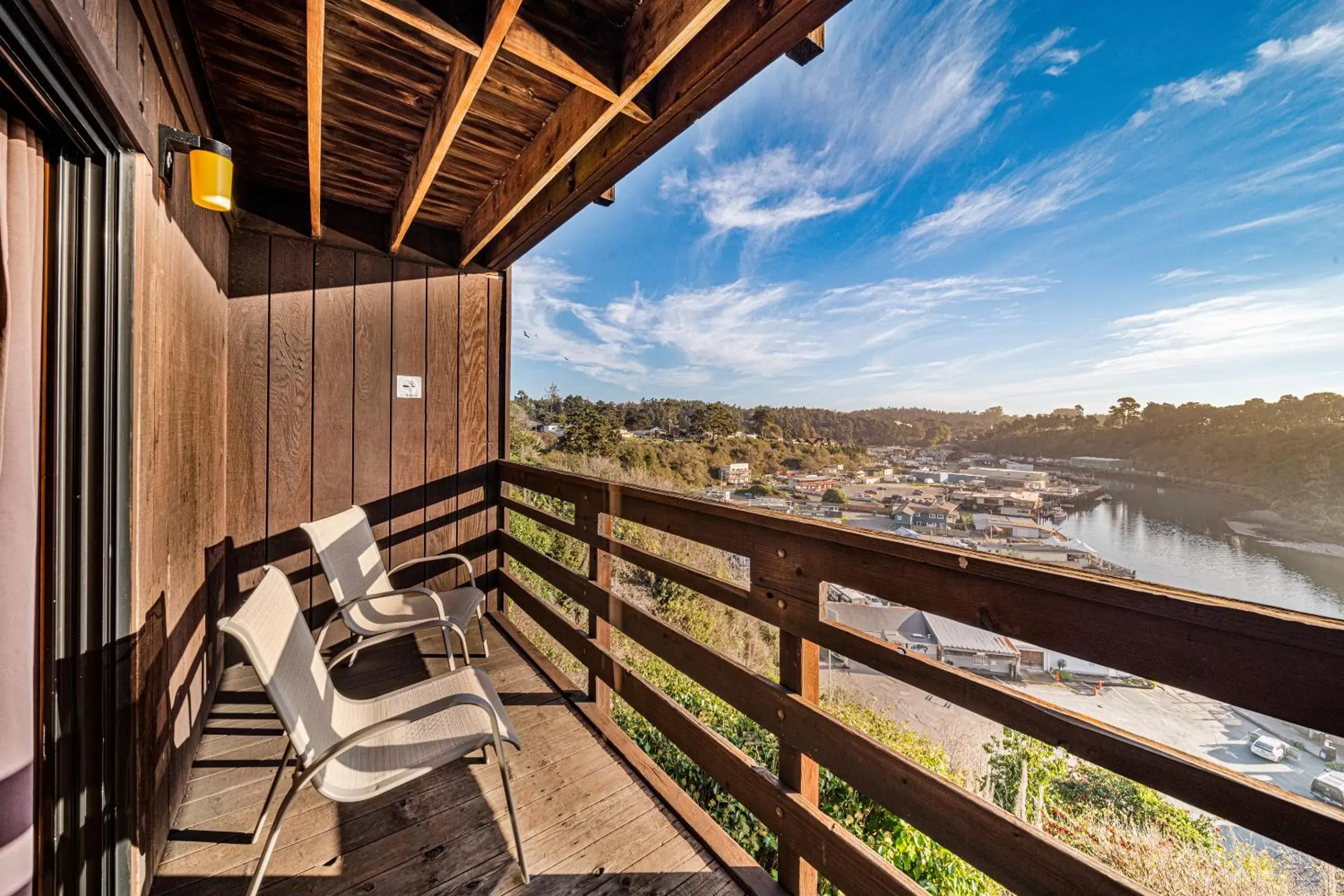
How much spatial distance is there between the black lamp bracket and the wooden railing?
172 centimetres

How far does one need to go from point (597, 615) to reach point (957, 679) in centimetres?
154

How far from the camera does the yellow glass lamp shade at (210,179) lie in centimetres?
147

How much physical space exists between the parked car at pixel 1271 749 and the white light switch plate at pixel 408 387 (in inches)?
171

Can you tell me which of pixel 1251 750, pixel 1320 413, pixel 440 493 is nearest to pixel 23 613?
pixel 440 493

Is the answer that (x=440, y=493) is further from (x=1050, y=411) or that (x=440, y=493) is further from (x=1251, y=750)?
(x=1251, y=750)

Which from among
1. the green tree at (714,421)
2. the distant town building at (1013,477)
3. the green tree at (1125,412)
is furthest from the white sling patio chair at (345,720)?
the green tree at (714,421)

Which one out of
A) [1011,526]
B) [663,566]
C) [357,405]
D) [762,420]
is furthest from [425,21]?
[762,420]

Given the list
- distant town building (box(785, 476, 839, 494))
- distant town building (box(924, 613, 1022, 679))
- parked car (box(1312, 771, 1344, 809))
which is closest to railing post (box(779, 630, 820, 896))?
distant town building (box(924, 613, 1022, 679))

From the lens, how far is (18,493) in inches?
35.4

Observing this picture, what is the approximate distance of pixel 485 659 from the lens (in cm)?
272

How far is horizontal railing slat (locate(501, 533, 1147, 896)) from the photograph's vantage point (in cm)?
93

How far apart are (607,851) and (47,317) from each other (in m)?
1.93

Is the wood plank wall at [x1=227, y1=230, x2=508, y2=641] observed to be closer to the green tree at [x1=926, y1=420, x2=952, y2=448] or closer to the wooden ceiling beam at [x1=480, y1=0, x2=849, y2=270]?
the wooden ceiling beam at [x1=480, y1=0, x2=849, y2=270]

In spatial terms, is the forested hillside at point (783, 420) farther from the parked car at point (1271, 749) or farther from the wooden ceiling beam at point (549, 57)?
the wooden ceiling beam at point (549, 57)
